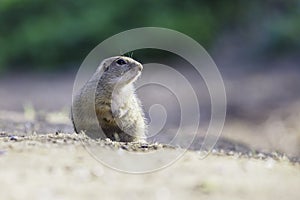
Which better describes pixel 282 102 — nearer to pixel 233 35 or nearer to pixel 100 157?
pixel 233 35

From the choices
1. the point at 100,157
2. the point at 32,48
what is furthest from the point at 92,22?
the point at 100,157

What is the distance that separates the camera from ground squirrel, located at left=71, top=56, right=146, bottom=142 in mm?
6148

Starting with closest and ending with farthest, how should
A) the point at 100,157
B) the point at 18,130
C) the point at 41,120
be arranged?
the point at 100,157, the point at 18,130, the point at 41,120

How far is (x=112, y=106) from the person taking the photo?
20.4ft

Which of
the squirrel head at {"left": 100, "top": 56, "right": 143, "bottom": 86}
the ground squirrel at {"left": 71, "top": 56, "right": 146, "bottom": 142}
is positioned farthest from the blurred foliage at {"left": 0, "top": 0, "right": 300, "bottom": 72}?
the ground squirrel at {"left": 71, "top": 56, "right": 146, "bottom": 142}

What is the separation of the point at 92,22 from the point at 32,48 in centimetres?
165

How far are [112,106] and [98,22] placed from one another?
417 inches

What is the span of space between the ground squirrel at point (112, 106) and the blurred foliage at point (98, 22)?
9.77 m

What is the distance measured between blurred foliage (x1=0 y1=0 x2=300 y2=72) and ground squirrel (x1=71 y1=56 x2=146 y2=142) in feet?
32.0

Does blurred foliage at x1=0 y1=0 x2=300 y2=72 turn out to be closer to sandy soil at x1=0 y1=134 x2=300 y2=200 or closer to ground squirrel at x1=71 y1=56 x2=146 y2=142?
ground squirrel at x1=71 y1=56 x2=146 y2=142

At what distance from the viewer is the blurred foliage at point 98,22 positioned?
655 inches

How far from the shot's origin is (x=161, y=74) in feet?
52.1

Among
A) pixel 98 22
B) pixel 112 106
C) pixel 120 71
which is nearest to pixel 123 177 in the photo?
pixel 112 106

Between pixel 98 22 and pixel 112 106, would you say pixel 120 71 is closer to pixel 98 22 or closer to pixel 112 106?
pixel 112 106
